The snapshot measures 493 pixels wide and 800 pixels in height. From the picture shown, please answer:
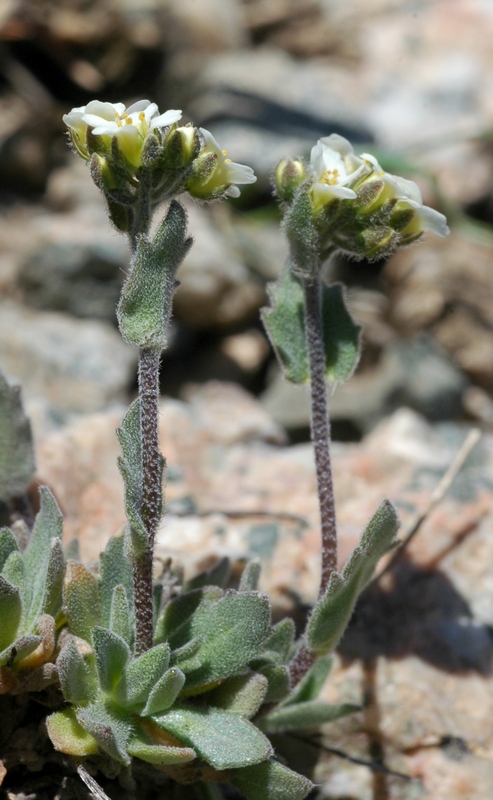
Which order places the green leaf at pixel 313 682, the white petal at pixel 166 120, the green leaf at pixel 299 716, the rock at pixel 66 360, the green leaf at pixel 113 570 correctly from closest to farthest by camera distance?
1. the white petal at pixel 166 120
2. the green leaf at pixel 113 570
3. the green leaf at pixel 299 716
4. the green leaf at pixel 313 682
5. the rock at pixel 66 360

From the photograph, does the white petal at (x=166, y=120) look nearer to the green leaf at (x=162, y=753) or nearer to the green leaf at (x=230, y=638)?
the green leaf at (x=230, y=638)

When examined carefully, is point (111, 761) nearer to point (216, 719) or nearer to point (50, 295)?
point (216, 719)

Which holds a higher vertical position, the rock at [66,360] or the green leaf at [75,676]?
the rock at [66,360]

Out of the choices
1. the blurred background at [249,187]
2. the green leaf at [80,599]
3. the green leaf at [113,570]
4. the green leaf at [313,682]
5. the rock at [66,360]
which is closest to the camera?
the green leaf at [80,599]

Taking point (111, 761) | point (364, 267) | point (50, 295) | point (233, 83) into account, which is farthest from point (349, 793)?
point (233, 83)

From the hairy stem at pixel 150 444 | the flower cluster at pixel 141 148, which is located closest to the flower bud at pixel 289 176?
the flower cluster at pixel 141 148
